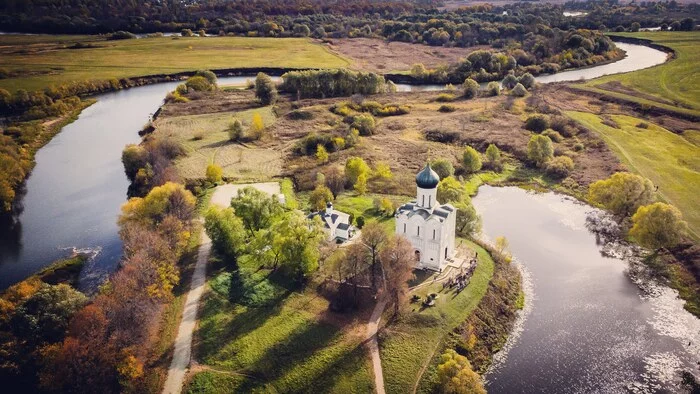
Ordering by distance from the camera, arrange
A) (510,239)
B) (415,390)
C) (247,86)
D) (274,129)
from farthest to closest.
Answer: (247,86)
(274,129)
(510,239)
(415,390)

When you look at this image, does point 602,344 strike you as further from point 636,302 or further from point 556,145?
point 556,145

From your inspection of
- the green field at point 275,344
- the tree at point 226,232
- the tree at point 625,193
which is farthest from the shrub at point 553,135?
the tree at point 226,232

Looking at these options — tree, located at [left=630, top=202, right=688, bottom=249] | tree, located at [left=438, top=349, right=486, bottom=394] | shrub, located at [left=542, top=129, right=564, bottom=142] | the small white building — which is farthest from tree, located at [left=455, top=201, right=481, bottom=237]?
shrub, located at [left=542, top=129, right=564, bottom=142]

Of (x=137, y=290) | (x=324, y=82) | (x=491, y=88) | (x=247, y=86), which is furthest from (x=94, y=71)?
(x=137, y=290)

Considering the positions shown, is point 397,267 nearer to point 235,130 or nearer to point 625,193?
point 625,193

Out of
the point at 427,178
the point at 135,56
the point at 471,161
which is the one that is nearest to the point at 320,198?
the point at 427,178

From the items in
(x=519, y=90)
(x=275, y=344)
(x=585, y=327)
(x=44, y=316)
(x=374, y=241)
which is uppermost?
(x=374, y=241)

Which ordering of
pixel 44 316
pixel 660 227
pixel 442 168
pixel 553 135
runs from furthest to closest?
pixel 553 135, pixel 442 168, pixel 660 227, pixel 44 316
